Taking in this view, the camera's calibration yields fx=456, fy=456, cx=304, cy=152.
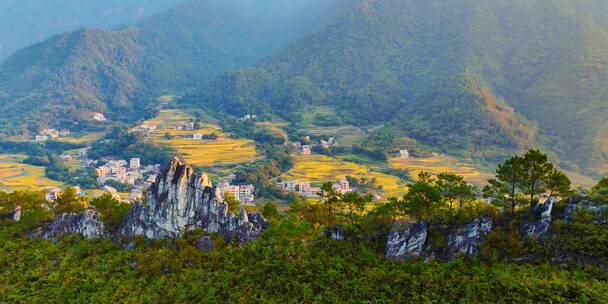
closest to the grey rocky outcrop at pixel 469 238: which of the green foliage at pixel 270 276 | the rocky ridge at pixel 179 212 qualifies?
the green foliage at pixel 270 276

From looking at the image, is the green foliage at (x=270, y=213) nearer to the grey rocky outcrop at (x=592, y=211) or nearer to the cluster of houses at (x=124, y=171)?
the grey rocky outcrop at (x=592, y=211)

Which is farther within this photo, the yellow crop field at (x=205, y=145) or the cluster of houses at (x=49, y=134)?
the cluster of houses at (x=49, y=134)

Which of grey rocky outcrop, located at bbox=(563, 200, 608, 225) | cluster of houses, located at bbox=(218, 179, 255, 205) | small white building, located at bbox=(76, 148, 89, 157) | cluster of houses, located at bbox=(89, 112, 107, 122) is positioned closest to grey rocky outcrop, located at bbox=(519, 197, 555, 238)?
grey rocky outcrop, located at bbox=(563, 200, 608, 225)

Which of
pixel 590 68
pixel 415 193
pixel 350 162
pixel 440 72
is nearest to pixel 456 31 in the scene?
pixel 440 72

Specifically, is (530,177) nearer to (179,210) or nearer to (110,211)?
(179,210)

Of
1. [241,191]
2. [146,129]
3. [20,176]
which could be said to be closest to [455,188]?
[241,191]

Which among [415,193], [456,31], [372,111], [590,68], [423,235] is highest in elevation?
[456,31]

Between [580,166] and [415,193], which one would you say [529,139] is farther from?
[415,193]
